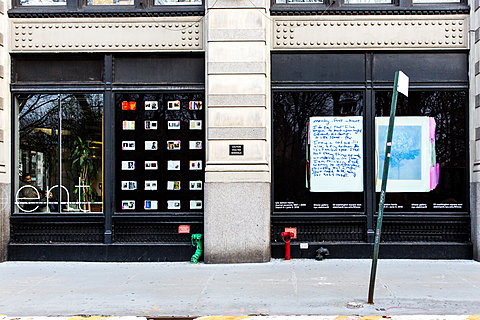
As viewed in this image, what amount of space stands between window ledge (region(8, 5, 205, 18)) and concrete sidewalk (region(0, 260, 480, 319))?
5.19 m

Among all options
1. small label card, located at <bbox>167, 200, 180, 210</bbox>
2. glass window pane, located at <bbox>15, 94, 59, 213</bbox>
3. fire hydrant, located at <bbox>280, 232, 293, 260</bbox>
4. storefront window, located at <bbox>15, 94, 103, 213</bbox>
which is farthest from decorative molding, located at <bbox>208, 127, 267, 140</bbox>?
glass window pane, located at <bbox>15, 94, 59, 213</bbox>

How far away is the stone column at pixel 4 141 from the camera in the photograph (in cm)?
1083

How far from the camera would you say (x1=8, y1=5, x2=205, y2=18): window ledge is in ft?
35.9

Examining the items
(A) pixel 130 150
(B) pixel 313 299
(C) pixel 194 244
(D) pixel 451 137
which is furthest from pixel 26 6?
(D) pixel 451 137

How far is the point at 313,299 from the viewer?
7.59 m

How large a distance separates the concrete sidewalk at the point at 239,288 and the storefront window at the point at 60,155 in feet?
4.34

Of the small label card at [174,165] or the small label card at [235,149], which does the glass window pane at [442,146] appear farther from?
the small label card at [174,165]

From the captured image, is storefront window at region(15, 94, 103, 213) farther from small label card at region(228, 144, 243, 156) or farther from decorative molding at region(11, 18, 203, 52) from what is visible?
small label card at region(228, 144, 243, 156)

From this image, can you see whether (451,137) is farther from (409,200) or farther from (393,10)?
(393,10)

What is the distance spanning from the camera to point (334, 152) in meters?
10.9

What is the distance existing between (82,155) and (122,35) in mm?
2676

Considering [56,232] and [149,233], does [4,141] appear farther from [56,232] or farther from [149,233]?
[149,233]

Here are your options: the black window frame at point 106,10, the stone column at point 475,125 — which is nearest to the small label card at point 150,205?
the black window frame at point 106,10

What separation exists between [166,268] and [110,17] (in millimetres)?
5350
